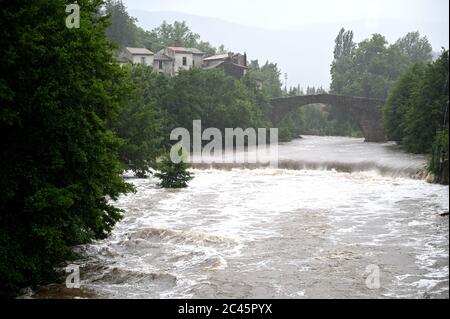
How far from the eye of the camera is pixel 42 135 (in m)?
11.7

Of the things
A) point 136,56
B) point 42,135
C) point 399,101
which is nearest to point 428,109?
point 399,101

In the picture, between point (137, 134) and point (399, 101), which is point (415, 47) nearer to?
point (399, 101)

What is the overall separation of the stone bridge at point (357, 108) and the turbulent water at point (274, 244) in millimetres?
34944

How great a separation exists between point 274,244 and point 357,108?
52.8 metres

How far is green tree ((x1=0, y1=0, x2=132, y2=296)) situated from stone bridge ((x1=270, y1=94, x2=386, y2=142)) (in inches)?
2154

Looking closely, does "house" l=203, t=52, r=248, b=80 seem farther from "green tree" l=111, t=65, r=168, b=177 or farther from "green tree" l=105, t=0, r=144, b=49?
"green tree" l=111, t=65, r=168, b=177

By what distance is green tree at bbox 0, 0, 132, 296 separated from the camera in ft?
35.7

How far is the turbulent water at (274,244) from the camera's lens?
12383mm

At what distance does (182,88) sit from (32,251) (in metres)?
43.1

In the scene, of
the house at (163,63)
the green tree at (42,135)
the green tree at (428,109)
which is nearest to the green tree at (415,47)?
the house at (163,63)

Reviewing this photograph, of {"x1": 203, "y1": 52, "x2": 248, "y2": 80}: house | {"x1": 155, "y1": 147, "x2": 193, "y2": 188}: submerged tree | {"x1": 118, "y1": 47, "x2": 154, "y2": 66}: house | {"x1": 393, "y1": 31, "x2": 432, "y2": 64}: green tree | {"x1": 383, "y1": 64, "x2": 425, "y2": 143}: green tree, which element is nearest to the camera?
{"x1": 155, "y1": 147, "x2": 193, "y2": 188}: submerged tree

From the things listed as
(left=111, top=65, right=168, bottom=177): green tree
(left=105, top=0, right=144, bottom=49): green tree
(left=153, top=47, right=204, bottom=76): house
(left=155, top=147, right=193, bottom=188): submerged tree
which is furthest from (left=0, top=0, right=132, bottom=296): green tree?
(left=105, top=0, right=144, bottom=49): green tree

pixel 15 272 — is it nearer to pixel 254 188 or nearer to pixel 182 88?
pixel 254 188
